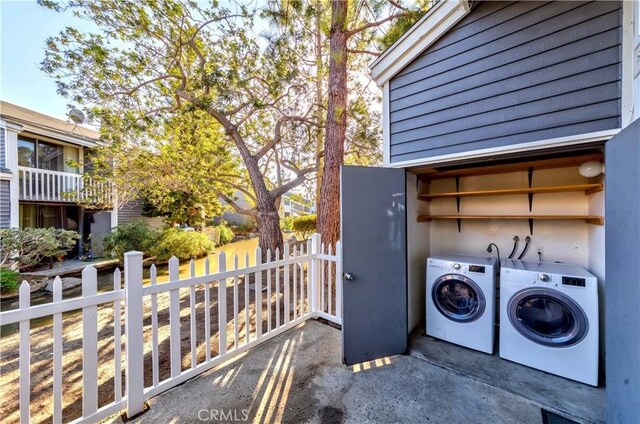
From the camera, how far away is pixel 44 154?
7.79m

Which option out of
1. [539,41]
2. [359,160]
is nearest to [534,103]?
[539,41]

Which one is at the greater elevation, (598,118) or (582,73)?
(582,73)

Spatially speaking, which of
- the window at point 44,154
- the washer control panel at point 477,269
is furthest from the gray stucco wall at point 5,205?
the washer control panel at point 477,269

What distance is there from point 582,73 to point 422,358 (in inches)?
108

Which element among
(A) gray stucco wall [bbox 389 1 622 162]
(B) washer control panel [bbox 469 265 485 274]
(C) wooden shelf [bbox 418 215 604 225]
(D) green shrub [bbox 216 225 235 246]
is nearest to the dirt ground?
(B) washer control panel [bbox 469 265 485 274]

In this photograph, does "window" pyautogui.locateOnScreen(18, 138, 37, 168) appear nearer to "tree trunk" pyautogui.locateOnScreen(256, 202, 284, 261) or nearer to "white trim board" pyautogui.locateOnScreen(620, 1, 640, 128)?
"tree trunk" pyautogui.locateOnScreen(256, 202, 284, 261)

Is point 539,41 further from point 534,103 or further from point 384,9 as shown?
point 384,9

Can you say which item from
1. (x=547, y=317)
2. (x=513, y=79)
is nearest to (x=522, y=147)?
(x=513, y=79)

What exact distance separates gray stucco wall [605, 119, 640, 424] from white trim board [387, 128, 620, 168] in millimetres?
228

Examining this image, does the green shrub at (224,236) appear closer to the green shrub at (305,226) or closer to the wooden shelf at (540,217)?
the green shrub at (305,226)

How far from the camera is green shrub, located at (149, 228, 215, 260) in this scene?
24.3 ft

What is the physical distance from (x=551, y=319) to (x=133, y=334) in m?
3.49

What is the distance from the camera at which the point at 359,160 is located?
241 inches

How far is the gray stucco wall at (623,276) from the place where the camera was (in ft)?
4.08
